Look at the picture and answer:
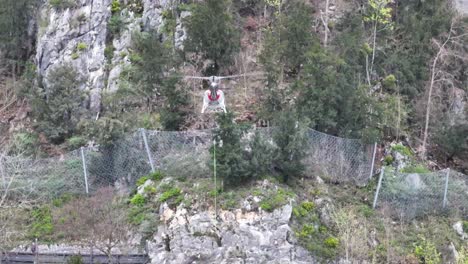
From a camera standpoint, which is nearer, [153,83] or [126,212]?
[126,212]

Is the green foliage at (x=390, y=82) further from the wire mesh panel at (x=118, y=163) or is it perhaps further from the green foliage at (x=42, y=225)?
the green foliage at (x=42, y=225)

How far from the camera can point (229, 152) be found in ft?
64.2

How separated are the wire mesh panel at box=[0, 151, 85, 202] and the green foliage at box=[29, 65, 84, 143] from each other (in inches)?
102

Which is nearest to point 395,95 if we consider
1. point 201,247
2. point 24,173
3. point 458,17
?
point 458,17

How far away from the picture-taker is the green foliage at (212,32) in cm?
2375

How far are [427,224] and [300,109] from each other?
17.6 feet

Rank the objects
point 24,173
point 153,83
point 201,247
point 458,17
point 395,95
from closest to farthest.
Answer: point 201,247
point 24,173
point 153,83
point 395,95
point 458,17

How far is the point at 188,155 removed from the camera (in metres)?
20.8

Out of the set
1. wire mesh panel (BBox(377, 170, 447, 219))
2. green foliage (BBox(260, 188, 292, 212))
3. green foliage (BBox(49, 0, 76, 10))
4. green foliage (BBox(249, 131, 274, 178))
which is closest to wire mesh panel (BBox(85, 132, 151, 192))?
green foliage (BBox(249, 131, 274, 178))

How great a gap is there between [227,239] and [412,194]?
20.1 ft

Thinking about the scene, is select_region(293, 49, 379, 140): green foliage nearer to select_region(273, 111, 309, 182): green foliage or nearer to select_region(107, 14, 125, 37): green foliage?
select_region(273, 111, 309, 182): green foliage

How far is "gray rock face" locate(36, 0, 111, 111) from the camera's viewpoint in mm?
26406

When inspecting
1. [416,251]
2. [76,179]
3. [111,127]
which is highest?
[111,127]

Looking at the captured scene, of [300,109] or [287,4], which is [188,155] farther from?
[287,4]
